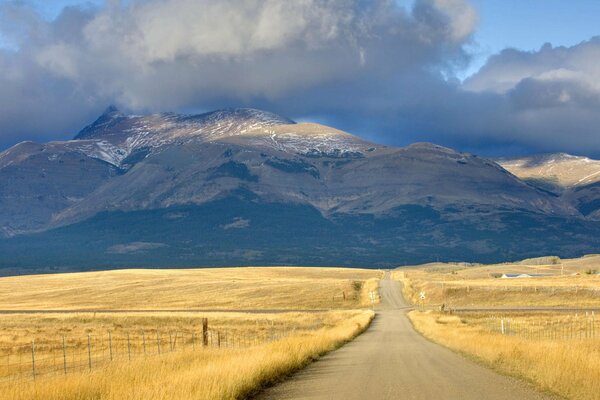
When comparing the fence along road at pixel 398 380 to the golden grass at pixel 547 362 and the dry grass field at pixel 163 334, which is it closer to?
the golden grass at pixel 547 362

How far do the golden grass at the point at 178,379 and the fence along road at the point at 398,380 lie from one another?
739 mm

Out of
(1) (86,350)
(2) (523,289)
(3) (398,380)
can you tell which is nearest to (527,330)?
(1) (86,350)

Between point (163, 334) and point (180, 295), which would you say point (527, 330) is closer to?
point (163, 334)

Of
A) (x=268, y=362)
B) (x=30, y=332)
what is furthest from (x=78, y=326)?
(x=268, y=362)

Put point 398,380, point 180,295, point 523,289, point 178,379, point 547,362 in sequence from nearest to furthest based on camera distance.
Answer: point 178,379, point 398,380, point 547,362, point 523,289, point 180,295

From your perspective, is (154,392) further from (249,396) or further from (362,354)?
(362,354)

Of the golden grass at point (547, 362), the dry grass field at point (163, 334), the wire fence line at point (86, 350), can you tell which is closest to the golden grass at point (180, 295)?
the dry grass field at point (163, 334)

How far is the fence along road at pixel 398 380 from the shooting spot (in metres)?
20.0

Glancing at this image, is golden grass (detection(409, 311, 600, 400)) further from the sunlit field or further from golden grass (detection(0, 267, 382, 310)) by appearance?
golden grass (detection(0, 267, 382, 310))

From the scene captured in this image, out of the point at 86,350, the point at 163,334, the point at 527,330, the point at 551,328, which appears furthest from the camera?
the point at 163,334

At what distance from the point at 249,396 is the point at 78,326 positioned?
5286 cm

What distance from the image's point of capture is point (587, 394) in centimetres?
1925

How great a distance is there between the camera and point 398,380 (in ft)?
75.4

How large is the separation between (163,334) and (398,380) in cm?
3940
